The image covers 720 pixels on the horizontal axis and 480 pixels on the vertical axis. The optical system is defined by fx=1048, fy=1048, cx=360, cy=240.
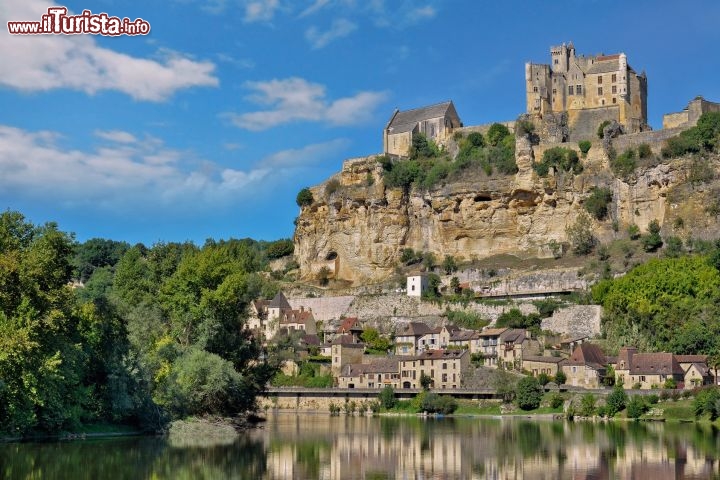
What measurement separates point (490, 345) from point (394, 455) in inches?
1316

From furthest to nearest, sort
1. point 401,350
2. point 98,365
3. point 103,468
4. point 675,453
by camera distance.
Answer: point 401,350, point 98,365, point 675,453, point 103,468

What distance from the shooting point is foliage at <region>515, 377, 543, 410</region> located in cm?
6303

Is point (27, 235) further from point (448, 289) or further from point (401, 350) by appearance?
point (448, 289)

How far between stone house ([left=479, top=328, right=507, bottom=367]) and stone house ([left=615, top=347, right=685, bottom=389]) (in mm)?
8929

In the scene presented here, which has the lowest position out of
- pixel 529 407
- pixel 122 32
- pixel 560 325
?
pixel 529 407

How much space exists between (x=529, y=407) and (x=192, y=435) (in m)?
25.6

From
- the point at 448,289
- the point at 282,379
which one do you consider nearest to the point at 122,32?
the point at 282,379

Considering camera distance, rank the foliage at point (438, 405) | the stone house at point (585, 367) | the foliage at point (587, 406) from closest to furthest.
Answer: the foliage at point (587, 406) < the stone house at point (585, 367) < the foliage at point (438, 405)

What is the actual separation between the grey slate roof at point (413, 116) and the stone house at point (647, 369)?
40995mm

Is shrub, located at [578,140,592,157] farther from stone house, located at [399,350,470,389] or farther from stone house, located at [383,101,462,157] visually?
stone house, located at [399,350,470,389]

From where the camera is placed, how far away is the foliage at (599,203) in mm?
83812

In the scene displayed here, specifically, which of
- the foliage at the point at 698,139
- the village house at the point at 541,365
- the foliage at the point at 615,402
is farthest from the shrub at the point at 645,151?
the foliage at the point at 615,402

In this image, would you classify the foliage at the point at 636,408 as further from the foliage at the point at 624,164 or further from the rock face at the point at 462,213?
the foliage at the point at 624,164

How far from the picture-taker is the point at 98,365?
43.8 m
